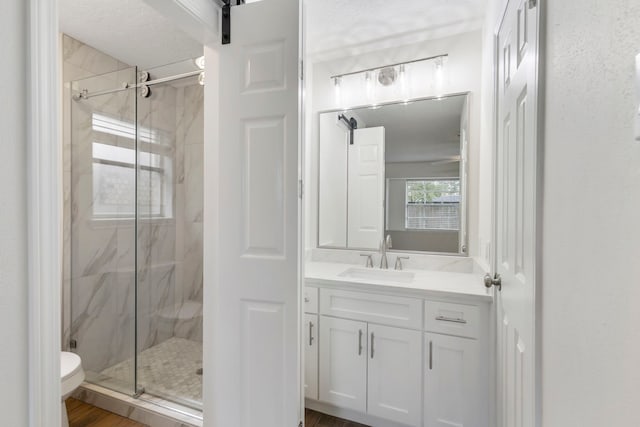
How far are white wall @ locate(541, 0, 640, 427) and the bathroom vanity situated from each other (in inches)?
34.0

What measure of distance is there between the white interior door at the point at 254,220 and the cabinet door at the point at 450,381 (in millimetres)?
768

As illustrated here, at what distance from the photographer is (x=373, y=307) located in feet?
6.00

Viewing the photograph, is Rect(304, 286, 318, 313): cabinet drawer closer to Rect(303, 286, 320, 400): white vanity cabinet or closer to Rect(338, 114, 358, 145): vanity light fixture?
Rect(303, 286, 320, 400): white vanity cabinet

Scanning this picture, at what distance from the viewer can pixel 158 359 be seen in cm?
250

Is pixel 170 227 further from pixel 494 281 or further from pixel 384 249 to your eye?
pixel 494 281

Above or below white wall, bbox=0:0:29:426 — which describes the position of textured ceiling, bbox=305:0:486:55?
above

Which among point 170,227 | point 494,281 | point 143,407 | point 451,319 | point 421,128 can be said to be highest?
point 421,128

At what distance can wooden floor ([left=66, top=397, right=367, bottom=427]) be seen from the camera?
189cm

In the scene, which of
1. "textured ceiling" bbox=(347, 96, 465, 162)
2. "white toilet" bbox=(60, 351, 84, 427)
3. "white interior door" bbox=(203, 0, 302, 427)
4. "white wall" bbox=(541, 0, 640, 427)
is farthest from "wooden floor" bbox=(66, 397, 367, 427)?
"textured ceiling" bbox=(347, 96, 465, 162)

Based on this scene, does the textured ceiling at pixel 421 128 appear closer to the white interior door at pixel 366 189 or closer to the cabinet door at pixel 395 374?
the white interior door at pixel 366 189

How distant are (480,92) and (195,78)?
2.06 metres

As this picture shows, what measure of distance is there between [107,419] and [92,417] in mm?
108

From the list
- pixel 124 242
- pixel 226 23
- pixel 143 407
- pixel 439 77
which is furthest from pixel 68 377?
pixel 439 77


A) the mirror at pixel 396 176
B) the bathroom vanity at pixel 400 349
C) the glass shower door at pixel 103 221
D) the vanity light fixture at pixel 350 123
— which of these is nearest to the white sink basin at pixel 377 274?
the bathroom vanity at pixel 400 349
